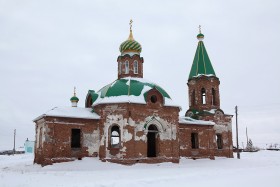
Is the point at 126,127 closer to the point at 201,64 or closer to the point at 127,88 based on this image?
the point at 127,88

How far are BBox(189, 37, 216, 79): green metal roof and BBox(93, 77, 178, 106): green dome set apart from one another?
777 centimetres

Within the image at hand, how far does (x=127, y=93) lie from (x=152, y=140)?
5424mm

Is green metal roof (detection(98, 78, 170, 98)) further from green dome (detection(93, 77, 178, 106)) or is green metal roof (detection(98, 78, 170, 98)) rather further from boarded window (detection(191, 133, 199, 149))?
boarded window (detection(191, 133, 199, 149))

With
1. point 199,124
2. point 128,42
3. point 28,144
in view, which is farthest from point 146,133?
point 28,144

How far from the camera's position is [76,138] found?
25375 mm

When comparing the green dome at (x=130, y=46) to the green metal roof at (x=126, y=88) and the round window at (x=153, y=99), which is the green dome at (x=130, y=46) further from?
the round window at (x=153, y=99)

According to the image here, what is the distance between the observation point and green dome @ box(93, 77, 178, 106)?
993 inches

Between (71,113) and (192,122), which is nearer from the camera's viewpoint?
(71,113)

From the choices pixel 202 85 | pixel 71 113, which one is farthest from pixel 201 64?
pixel 71 113

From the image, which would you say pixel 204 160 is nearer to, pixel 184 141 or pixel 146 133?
pixel 184 141

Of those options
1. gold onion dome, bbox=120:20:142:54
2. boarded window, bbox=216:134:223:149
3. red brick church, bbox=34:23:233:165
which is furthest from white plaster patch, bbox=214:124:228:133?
gold onion dome, bbox=120:20:142:54

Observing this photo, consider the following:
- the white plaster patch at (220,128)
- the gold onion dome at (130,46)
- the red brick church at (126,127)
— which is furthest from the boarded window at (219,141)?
the gold onion dome at (130,46)

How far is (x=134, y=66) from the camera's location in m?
29.7

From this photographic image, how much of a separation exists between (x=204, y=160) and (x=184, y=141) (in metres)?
2.62
